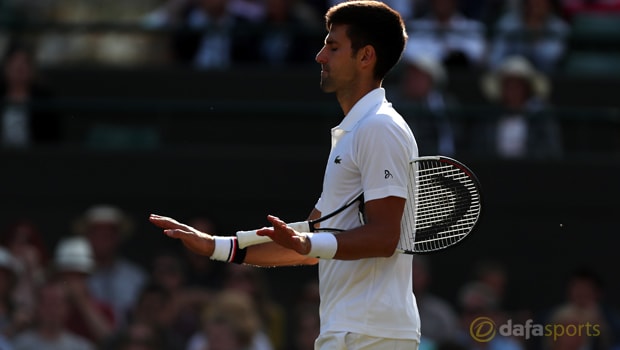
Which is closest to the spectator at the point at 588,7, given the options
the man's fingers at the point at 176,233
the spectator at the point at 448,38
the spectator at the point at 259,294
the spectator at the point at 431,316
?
the spectator at the point at 448,38

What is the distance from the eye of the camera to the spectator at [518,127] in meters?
10.4

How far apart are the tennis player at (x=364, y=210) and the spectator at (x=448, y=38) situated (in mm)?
6296

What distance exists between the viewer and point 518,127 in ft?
34.2

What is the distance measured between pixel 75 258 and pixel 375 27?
17.3 feet

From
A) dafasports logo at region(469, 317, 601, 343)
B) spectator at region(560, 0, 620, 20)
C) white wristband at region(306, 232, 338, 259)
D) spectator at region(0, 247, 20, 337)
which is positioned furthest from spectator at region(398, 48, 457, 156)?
white wristband at region(306, 232, 338, 259)

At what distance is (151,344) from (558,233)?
3434 millimetres

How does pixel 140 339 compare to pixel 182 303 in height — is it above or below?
below

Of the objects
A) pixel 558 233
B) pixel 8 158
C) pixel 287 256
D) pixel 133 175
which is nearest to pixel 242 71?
pixel 133 175

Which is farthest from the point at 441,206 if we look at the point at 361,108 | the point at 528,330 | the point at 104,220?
the point at 104,220

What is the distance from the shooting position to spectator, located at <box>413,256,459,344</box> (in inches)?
355

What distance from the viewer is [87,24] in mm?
11781

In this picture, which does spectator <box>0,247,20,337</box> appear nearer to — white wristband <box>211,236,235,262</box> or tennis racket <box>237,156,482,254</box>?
white wristband <box>211,236,235,262</box>

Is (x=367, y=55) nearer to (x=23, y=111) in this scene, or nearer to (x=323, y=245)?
(x=323, y=245)

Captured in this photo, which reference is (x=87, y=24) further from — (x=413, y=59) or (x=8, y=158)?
(x=413, y=59)
